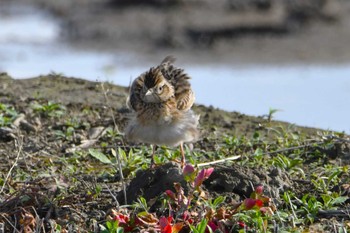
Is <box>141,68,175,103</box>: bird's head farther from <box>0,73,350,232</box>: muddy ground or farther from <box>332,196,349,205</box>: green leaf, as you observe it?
<box>332,196,349,205</box>: green leaf

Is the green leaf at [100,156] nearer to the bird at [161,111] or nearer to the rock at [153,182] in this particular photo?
the bird at [161,111]

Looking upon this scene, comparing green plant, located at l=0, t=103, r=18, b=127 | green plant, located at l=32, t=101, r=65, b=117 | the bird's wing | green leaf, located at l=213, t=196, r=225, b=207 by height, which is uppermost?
the bird's wing

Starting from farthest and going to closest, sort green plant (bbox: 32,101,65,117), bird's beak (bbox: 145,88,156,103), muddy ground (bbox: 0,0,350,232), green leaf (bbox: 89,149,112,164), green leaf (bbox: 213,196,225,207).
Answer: green plant (bbox: 32,101,65,117) → bird's beak (bbox: 145,88,156,103) → green leaf (bbox: 89,149,112,164) → muddy ground (bbox: 0,0,350,232) → green leaf (bbox: 213,196,225,207)

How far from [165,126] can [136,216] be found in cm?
211

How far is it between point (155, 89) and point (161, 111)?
0.17 metres

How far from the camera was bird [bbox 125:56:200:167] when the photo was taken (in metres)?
8.49

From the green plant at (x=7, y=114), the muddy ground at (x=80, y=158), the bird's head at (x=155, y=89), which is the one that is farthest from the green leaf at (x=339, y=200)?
the green plant at (x=7, y=114)

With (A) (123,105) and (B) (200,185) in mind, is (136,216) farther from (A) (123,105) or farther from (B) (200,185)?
(A) (123,105)

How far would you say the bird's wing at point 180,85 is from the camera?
9.00 metres

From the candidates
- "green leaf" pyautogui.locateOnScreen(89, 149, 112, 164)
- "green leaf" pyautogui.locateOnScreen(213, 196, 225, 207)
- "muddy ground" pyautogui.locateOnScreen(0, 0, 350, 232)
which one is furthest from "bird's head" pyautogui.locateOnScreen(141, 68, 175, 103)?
"green leaf" pyautogui.locateOnScreen(213, 196, 225, 207)

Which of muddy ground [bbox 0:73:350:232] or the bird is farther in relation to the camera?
the bird

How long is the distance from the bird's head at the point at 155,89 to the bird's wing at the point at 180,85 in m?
0.10

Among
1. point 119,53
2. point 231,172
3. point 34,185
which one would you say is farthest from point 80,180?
point 119,53

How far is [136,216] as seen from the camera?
21.6 ft
